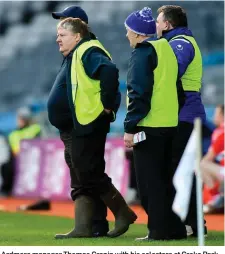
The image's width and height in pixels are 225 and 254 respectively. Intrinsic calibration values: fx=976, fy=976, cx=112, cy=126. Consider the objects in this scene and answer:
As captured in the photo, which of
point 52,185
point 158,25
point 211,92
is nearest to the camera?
point 158,25

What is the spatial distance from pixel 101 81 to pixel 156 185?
1.02m

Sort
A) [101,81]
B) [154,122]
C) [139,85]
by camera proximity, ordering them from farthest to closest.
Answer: [101,81] < [154,122] < [139,85]

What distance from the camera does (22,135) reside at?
19609 mm

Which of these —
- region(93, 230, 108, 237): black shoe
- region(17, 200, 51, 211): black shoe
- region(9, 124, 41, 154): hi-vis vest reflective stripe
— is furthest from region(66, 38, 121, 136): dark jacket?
region(9, 124, 41, 154): hi-vis vest reflective stripe

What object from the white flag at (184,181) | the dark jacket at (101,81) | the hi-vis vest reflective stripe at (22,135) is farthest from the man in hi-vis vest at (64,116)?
the hi-vis vest reflective stripe at (22,135)

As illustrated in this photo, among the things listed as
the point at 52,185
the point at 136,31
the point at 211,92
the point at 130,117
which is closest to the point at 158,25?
the point at 136,31

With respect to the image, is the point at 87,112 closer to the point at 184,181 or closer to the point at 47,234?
the point at 47,234

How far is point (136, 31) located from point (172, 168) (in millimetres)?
1248

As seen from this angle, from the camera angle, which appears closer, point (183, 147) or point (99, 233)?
point (99, 233)

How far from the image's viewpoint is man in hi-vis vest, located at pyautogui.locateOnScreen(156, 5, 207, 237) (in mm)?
8875

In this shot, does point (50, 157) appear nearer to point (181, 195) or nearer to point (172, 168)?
point (172, 168)

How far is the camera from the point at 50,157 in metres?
18.2

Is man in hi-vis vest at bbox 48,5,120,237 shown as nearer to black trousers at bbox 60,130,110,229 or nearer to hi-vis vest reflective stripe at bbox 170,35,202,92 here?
black trousers at bbox 60,130,110,229

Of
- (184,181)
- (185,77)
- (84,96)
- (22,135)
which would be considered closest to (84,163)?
(84,96)
